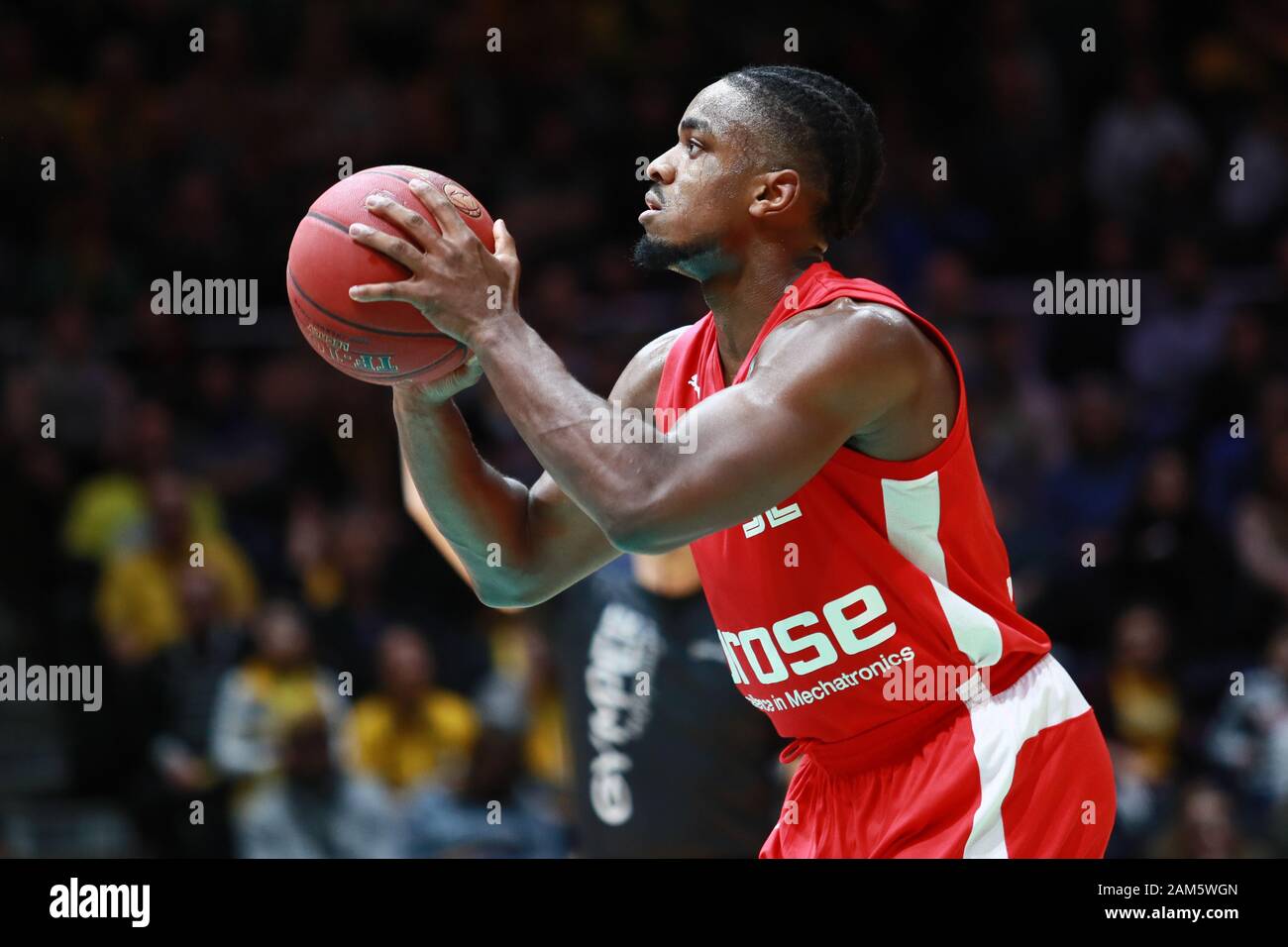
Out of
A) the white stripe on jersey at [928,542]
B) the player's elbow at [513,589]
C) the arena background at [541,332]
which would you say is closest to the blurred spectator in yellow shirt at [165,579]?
the arena background at [541,332]

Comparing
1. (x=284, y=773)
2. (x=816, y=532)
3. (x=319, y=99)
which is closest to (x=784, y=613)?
(x=816, y=532)

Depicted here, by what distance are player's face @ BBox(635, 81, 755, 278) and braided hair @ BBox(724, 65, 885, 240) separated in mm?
67

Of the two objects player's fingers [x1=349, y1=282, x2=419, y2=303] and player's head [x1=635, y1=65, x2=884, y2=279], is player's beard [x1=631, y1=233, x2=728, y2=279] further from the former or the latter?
player's fingers [x1=349, y1=282, x2=419, y2=303]

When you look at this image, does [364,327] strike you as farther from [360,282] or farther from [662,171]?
[662,171]

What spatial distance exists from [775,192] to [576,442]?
0.79 metres

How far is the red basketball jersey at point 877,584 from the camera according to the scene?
11.0 feet

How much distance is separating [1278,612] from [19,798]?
566 centimetres

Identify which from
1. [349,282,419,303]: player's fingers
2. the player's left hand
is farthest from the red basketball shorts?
[349,282,419,303]: player's fingers

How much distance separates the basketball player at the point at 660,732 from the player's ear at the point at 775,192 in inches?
70.6

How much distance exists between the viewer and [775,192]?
3.52m

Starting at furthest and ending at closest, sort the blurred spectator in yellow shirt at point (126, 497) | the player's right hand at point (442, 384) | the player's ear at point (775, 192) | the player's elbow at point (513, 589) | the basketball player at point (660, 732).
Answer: the blurred spectator in yellow shirt at point (126, 497), the basketball player at point (660, 732), the player's elbow at point (513, 589), the player's right hand at point (442, 384), the player's ear at point (775, 192)

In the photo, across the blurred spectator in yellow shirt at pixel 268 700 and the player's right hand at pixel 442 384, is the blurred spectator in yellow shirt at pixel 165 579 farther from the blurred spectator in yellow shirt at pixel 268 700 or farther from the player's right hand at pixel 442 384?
the player's right hand at pixel 442 384

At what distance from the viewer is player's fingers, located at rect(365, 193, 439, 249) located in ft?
10.7
